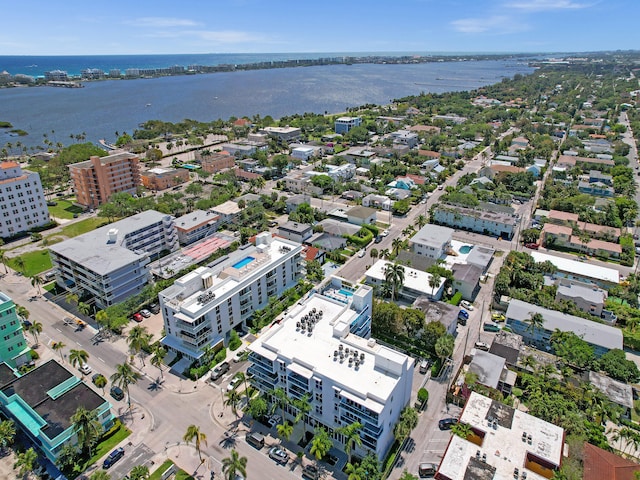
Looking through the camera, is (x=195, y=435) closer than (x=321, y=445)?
No

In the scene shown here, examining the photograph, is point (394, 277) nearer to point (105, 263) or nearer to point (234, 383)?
point (234, 383)

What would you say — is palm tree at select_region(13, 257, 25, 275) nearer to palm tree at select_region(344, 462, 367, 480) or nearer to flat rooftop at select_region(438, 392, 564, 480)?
palm tree at select_region(344, 462, 367, 480)

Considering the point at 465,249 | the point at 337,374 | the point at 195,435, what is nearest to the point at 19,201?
the point at 195,435

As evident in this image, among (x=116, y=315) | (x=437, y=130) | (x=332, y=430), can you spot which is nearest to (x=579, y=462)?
(x=332, y=430)

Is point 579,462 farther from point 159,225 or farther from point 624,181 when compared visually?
point 624,181

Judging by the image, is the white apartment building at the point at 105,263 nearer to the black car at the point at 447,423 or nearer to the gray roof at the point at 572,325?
the black car at the point at 447,423

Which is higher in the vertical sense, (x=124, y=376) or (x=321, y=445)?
(x=124, y=376)
